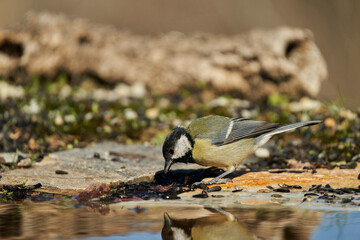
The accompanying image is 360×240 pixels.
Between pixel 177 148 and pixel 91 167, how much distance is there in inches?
51.9

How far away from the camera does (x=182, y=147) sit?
549cm

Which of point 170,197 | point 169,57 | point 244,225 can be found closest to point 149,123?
point 169,57

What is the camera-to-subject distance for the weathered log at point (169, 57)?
10.9m

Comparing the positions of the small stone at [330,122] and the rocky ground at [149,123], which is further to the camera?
the small stone at [330,122]

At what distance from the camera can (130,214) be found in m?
4.05

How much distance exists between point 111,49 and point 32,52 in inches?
72.3

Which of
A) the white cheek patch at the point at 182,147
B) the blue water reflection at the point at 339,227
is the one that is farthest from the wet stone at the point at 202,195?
the blue water reflection at the point at 339,227

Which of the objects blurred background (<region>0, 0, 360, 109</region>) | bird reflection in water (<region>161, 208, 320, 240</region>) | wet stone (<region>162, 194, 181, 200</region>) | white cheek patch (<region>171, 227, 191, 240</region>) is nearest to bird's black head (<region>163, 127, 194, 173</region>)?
wet stone (<region>162, 194, 181, 200</region>)

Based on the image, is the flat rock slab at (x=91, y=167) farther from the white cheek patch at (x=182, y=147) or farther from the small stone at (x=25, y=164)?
the white cheek patch at (x=182, y=147)

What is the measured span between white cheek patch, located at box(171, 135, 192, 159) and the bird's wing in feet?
0.94

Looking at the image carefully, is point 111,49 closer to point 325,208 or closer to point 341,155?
point 341,155

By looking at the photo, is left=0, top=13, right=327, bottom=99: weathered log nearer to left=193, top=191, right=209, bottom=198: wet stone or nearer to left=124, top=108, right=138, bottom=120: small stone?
A: left=124, top=108, right=138, bottom=120: small stone

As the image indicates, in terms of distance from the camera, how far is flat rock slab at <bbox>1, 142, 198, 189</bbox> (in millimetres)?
5508

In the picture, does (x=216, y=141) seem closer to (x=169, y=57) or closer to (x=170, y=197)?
(x=170, y=197)
